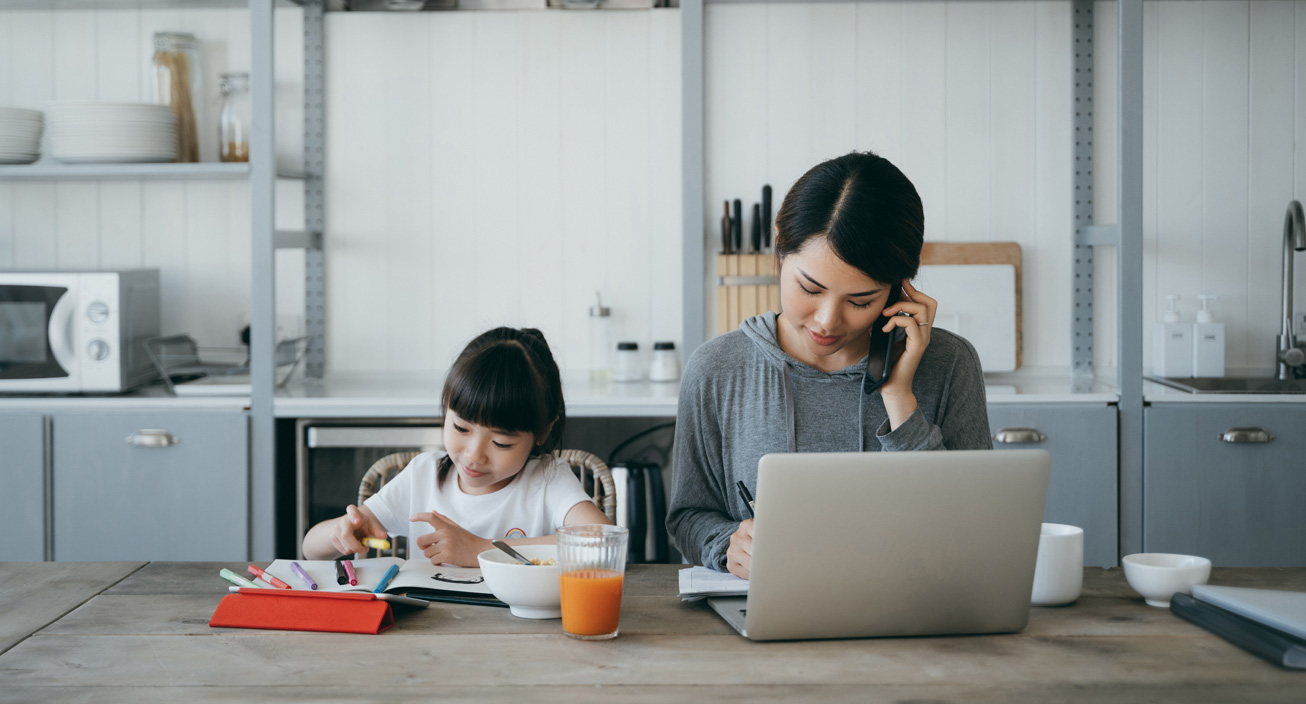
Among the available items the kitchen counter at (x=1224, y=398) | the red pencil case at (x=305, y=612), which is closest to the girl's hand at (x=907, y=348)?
the red pencil case at (x=305, y=612)

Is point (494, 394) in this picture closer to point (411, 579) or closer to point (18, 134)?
point (411, 579)

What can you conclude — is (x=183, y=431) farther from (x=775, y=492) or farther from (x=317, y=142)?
(x=775, y=492)

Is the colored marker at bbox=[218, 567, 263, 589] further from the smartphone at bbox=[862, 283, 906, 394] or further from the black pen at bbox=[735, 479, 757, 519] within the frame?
the smartphone at bbox=[862, 283, 906, 394]

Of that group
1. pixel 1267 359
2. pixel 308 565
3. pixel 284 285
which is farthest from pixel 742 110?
pixel 308 565

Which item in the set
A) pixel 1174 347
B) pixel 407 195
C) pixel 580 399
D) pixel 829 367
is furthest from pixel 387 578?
pixel 1174 347

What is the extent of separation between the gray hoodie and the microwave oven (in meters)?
1.65

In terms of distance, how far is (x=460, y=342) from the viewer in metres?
3.00

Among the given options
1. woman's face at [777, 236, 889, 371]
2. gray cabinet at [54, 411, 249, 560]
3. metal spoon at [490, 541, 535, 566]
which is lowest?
gray cabinet at [54, 411, 249, 560]

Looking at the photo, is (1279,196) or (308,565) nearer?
(308,565)

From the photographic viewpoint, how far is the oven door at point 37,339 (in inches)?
98.2

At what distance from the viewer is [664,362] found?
279cm

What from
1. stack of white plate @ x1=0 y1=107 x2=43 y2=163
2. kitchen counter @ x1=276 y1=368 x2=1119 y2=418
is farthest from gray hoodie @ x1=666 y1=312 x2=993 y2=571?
stack of white plate @ x1=0 y1=107 x2=43 y2=163

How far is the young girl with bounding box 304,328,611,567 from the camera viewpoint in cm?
149

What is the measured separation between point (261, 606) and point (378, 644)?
0.58 feet
